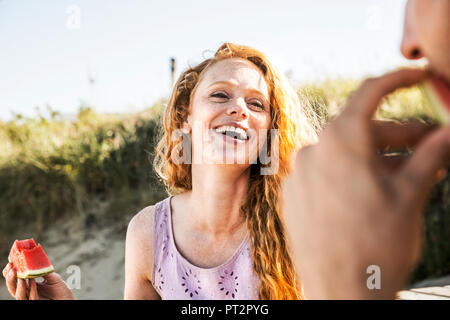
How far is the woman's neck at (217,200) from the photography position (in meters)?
2.43

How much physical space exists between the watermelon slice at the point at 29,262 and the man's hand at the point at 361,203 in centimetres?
187

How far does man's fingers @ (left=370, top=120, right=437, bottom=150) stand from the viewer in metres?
0.67

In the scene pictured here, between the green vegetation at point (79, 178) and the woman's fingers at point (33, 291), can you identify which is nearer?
the woman's fingers at point (33, 291)

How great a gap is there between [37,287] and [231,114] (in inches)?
55.5

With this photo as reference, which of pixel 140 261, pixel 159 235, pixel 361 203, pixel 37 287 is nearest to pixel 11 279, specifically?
pixel 37 287

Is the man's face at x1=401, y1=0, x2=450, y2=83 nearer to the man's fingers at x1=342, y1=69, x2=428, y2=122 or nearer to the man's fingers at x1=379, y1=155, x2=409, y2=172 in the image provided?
the man's fingers at x1=342, y1=69, x2=428, y2=122

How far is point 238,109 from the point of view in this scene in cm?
226

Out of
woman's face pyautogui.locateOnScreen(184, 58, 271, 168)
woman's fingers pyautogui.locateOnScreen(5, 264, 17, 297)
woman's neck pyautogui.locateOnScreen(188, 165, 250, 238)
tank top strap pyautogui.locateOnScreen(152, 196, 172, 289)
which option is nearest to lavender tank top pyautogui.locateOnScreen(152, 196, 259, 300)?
tank top strap pyautogui.locateOnScreen(152, 196, 172, 289)

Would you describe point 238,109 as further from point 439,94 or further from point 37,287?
point 439,94

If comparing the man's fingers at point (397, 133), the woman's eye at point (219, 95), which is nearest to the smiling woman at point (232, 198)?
the woman's eye at point (219, 95)

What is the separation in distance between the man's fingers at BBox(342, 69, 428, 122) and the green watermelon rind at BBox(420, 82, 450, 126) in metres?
0.02

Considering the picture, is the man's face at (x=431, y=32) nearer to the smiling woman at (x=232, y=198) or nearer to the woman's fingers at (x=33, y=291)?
the smiling woman at (x=232, y=198)

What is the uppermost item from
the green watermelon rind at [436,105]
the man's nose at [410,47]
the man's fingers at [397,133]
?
the man's nose at [410,47]
